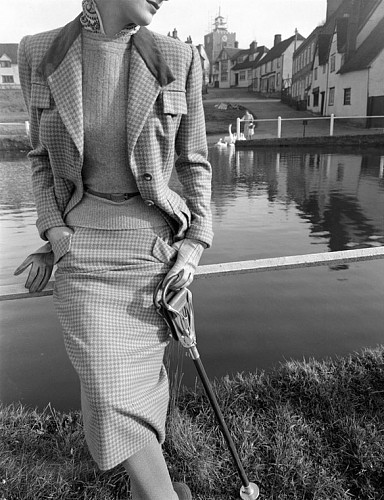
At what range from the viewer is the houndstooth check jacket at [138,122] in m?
1.76

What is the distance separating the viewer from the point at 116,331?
69.9 inches

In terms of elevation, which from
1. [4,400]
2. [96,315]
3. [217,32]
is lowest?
[4,400]

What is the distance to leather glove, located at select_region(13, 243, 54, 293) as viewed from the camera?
2012mm

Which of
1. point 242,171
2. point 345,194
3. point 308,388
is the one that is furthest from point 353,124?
point 308,388

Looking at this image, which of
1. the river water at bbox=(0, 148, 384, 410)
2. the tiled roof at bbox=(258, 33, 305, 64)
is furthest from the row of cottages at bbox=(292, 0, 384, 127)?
the river water at bbox=(0, 148, 384, 410)

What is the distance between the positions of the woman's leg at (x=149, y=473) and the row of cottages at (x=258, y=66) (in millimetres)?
61582

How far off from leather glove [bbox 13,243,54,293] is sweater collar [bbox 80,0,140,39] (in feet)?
2.67

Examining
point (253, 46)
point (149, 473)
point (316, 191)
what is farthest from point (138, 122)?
point (253, 46)

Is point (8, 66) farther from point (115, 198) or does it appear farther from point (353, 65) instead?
point (115, 198)

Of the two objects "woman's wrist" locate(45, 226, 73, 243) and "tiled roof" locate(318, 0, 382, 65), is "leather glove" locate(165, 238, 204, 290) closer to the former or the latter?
"woman's wrist" locate(45, 226, 73, 243)

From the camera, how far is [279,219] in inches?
376

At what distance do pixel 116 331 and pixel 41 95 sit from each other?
876 millimetres

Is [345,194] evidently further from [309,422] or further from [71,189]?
[71,189]

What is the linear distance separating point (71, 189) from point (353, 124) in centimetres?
3479
